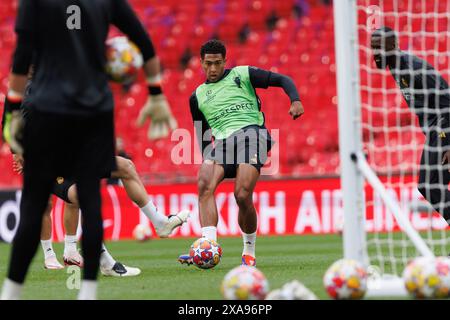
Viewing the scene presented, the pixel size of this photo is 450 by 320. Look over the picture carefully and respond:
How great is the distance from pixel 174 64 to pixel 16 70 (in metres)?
16.7

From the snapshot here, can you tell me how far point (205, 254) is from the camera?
830 centimetres

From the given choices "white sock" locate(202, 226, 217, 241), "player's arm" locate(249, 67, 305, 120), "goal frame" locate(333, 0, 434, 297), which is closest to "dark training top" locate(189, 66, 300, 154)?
"player's arm" locate(249, 67, 305, 120)

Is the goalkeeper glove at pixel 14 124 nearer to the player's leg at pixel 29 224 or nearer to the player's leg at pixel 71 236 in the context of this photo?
the player's leg at pixel 29 224

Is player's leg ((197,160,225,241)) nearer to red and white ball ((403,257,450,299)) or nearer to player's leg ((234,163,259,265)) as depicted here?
player's leg ((234,163,259,265))

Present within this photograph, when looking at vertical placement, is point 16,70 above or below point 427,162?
above

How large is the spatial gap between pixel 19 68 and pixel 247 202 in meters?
3.86

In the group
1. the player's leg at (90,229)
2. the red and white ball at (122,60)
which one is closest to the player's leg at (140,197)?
the red and white ball at (122,60)

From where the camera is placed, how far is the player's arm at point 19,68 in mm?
4918

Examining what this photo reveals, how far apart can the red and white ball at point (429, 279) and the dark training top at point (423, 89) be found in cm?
267

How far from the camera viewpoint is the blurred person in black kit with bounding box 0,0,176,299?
496 centimetres

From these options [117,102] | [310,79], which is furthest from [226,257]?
[117,102]

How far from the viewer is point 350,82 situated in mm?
6133

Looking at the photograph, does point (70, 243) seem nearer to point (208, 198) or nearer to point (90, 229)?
point (208, 198)
